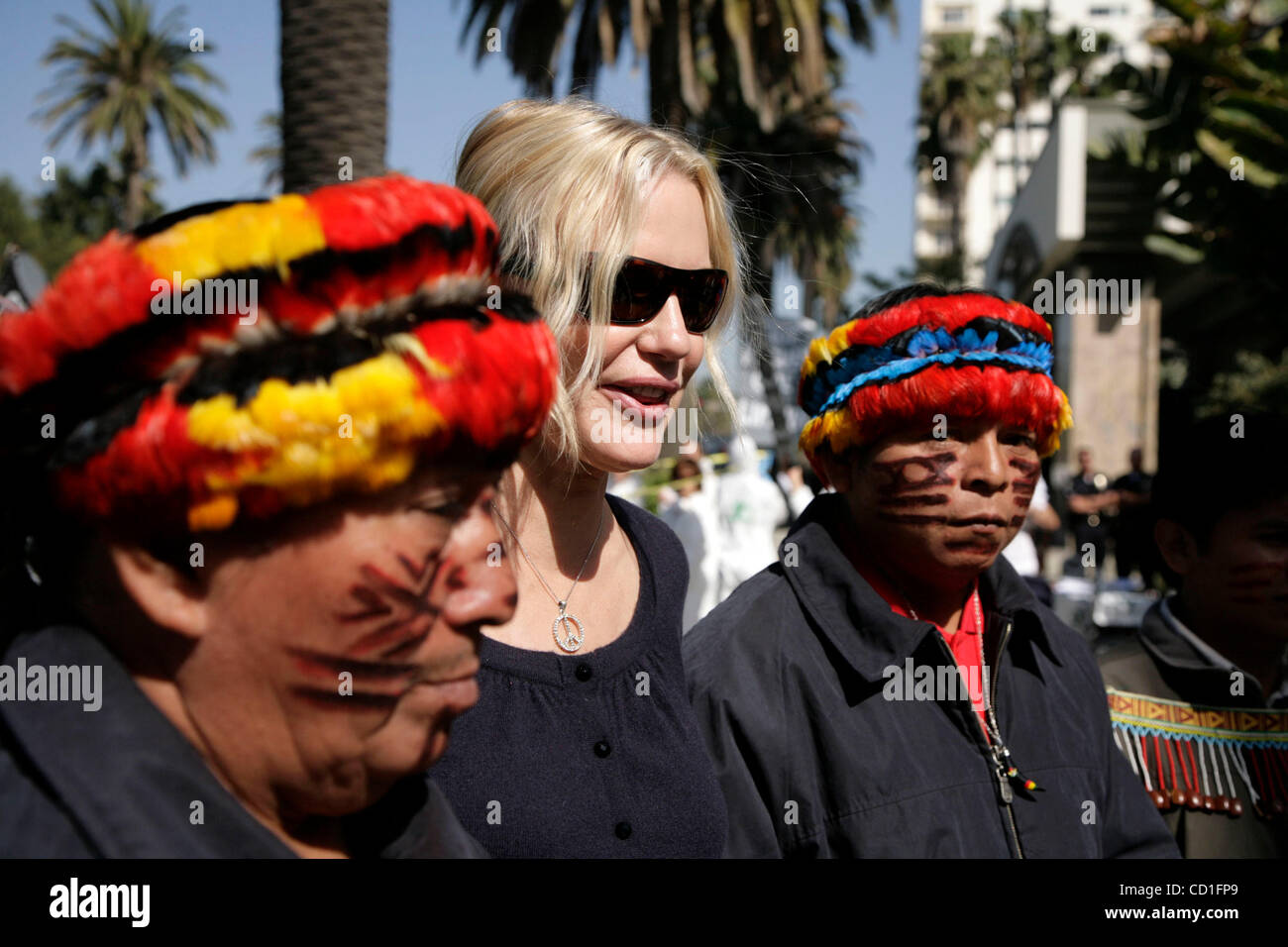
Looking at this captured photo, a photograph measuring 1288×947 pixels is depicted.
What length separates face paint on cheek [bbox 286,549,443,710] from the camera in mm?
1086

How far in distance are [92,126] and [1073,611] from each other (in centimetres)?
3283

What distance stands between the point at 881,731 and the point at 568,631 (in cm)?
63

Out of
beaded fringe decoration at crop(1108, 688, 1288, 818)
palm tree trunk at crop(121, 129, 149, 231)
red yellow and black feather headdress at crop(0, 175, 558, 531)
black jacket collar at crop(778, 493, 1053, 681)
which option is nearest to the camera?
red yellow and black feather headdress at crop(0, 175, 558, 531)

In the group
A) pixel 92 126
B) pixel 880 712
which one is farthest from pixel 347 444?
pixel 92 126

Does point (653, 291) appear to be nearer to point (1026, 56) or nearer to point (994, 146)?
point (1026, 56)

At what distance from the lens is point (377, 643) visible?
3.63ft

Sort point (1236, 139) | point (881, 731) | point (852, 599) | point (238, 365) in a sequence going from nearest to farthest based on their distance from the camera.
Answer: point (238, 365)
point (881, 731)
point (852, 599)
point (1236, 139)

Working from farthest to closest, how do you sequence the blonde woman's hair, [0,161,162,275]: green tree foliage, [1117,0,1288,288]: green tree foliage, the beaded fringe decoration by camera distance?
[0,161,162,275]: green tree foliage
[1117,0,1288,288]: green tree foliage
the beaded fringe decoration
the blonde woman's hair

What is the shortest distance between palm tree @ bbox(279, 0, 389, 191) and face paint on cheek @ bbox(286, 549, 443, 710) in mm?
5146

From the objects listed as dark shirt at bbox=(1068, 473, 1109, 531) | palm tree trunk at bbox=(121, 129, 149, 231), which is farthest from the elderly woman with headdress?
palm tree trunk at bbox=(121, 129, 149, 231)

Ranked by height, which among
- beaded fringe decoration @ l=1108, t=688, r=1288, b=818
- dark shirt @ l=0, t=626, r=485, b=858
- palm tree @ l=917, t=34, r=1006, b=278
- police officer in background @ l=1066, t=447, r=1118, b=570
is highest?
palm tree @ l=917, t=34, r=1006, b=278

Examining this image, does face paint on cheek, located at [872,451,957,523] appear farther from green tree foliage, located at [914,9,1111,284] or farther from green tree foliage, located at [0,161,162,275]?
green tree foliage, located at [914,9,1111,284]

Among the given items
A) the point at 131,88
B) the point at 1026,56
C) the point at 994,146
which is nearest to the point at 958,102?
the point at 1026,56

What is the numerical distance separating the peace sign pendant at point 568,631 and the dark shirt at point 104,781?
85 centimetres
